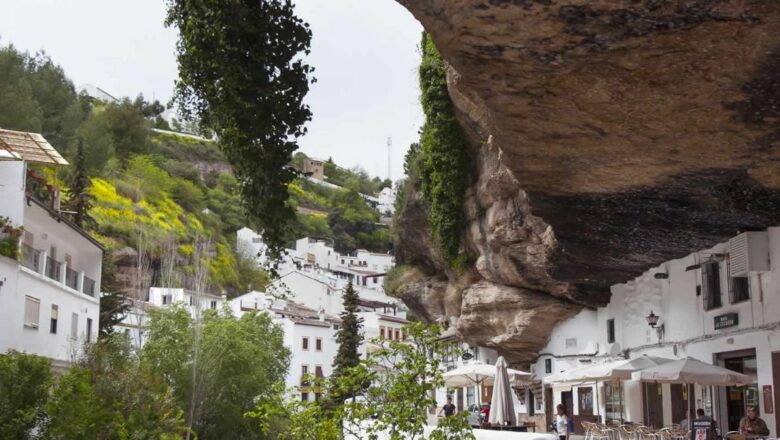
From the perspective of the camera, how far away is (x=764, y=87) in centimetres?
1088

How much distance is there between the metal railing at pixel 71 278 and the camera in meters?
33.0

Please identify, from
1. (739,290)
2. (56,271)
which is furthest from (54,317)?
(739,290)

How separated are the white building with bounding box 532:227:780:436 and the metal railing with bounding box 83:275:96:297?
17902mm

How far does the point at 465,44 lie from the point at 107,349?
947 inches

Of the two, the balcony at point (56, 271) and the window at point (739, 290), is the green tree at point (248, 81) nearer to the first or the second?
the window at point (739, 290)

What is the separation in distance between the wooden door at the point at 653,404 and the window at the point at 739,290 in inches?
198

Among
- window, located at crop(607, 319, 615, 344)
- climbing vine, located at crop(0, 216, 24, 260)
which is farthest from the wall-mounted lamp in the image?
climbing vine, located at crop(0, 216, 24, 260)

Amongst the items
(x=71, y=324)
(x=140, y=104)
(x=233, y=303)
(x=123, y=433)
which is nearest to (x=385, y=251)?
(x=140, y=104)

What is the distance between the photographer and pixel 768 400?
57.6ft

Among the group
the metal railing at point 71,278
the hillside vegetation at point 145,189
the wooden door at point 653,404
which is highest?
the hillside vegetation at point 145,189

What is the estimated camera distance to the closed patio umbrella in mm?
23391

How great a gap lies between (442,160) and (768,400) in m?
14.0

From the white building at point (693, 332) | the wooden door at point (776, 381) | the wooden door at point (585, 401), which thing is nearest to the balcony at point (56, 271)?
the white building at point (693, 332)

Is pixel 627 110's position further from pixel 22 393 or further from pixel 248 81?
pixel 22 393
